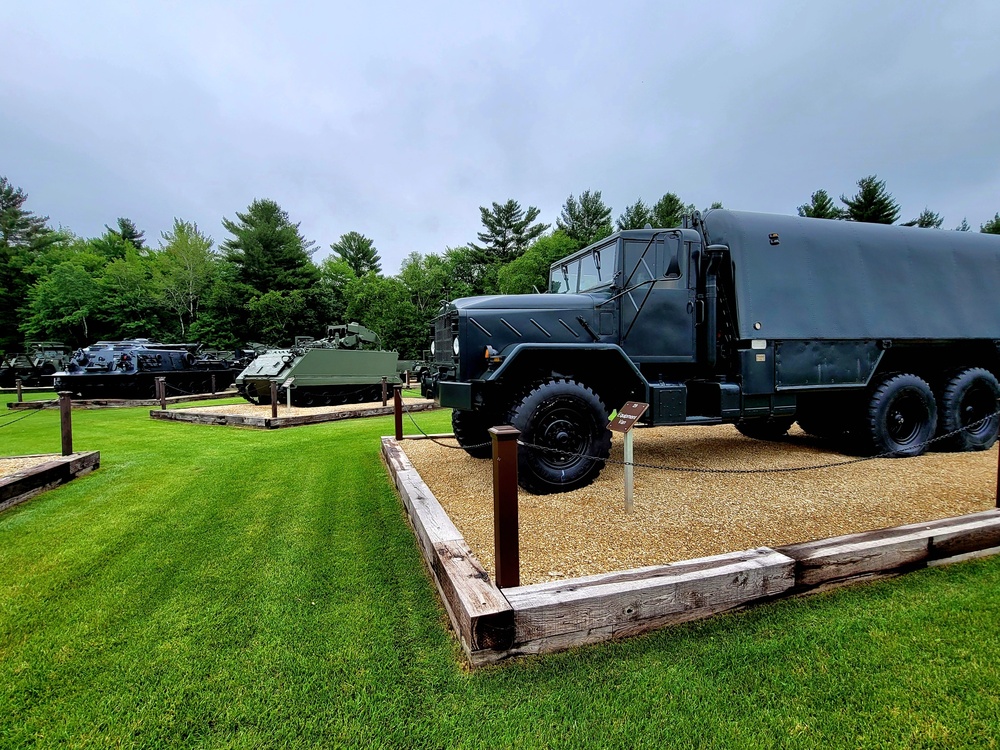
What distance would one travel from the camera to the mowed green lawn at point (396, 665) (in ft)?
5.88

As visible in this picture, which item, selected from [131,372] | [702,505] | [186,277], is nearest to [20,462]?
[702,505]

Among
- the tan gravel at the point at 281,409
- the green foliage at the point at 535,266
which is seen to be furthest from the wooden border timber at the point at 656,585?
the green foliage at the point at 535,266

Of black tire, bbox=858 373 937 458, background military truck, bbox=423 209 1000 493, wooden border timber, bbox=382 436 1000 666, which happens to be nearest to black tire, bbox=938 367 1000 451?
background military truck, bbox=423 209 1000 493

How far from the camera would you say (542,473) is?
4430 millimetres

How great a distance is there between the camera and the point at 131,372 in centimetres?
1506

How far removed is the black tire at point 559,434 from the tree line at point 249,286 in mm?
25454

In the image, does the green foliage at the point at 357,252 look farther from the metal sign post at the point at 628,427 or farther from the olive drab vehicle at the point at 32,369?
the metal sign post at the point at 628,427

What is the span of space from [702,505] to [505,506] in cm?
243

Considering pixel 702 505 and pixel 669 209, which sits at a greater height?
pixel 669 209

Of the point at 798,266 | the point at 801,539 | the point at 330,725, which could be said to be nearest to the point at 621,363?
the point at 801,539

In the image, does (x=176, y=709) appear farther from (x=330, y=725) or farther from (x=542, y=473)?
(x=542, y=473)

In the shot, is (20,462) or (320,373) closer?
(20,462)

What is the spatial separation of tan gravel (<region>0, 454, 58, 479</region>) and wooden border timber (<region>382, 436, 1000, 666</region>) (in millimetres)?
5082

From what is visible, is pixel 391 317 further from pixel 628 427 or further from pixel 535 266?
pixel 628 427
